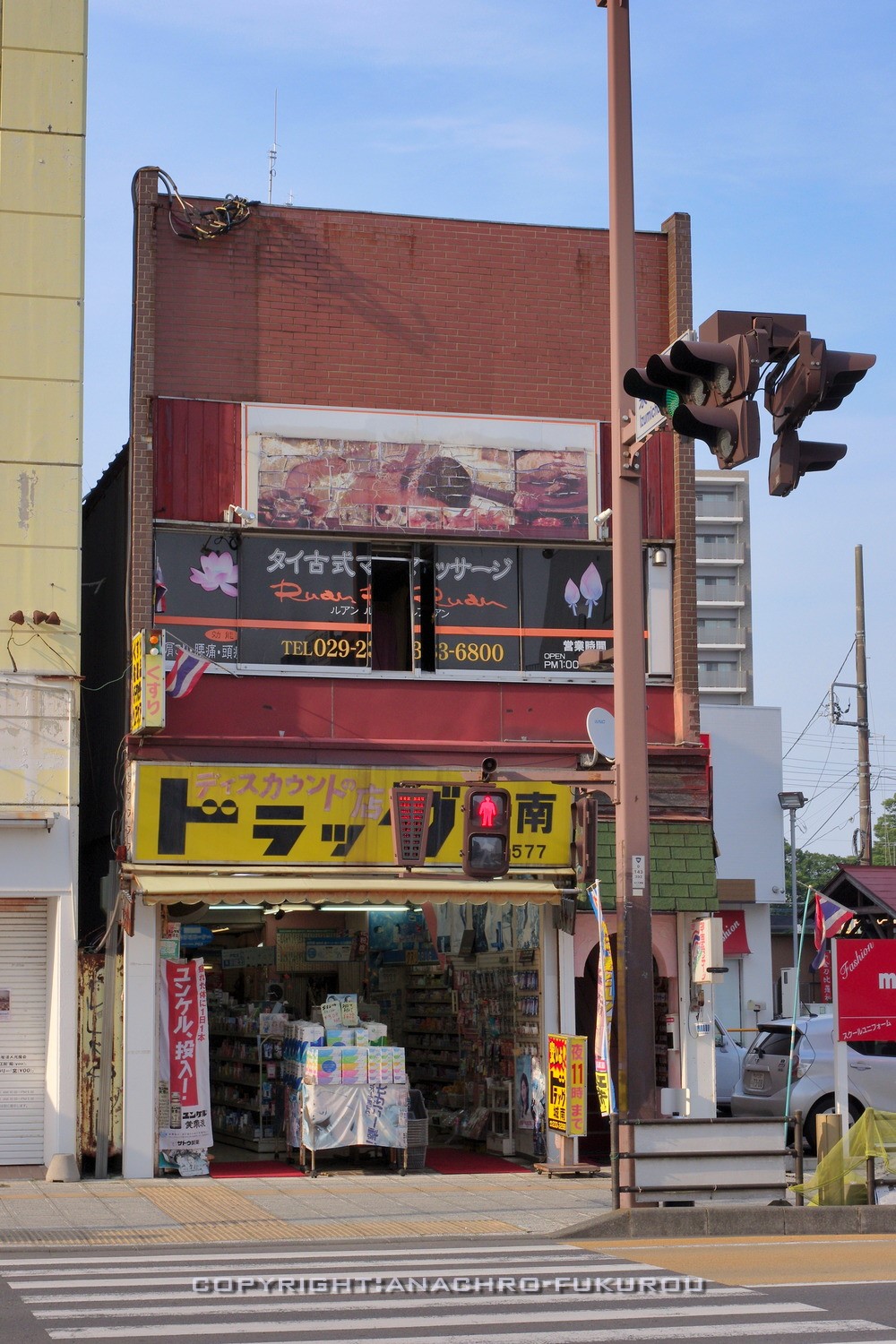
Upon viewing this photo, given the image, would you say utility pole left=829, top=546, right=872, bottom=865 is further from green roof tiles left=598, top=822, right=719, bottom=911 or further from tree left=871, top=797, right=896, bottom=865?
tree left=871, top=797, right=896, bottom=865

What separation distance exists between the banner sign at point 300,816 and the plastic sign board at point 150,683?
58 cm

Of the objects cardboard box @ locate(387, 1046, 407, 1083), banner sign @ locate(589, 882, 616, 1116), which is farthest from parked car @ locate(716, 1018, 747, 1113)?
banner sign @ locate(589, 882, 616, 1116)

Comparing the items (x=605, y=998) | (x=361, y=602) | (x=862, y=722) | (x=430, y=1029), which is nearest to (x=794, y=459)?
(x=605, y=998)

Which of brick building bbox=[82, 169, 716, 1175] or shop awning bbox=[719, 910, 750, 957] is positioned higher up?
brick building bbox=[82, 169, 716, 1175]

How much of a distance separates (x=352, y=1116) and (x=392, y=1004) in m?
5.06

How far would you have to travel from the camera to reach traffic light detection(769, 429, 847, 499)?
921 cm

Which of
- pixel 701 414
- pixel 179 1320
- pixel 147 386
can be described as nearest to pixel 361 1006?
pixel 147 386

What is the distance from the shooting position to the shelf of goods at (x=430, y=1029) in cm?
2233

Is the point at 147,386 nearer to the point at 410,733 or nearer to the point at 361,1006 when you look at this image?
the point at 410,733

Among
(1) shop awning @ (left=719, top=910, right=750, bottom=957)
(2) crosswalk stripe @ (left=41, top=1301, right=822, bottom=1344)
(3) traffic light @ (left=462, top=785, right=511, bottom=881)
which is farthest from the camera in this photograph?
(1) shop awning @ (left=719, top=910, right=750, bottom=957)

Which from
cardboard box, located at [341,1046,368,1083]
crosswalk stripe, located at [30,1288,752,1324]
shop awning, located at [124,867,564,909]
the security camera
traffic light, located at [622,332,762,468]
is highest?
the security camera

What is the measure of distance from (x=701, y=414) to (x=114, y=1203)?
33.9ft

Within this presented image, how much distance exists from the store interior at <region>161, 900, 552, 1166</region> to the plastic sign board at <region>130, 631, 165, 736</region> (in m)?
2.24

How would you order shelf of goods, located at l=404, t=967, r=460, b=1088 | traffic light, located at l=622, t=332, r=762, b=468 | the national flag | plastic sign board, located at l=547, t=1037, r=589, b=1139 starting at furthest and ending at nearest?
shelf of goods, located at l=404, t=967, r=460, b=1088
the national flag
plastic sign board, located at l=547, t=1037, r=589, b=1139
traffic light, located at l=622, t=332, r=762, b=468
